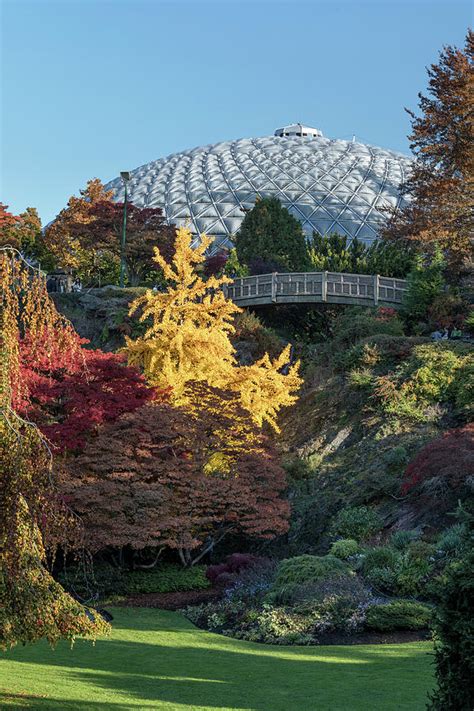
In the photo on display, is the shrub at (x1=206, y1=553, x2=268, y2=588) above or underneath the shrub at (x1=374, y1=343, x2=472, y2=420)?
underneath

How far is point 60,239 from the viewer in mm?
49469

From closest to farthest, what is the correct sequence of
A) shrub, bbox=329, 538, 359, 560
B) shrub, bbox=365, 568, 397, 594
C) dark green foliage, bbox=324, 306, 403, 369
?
1. shrub, bbox=365, 568, 397, 594
2. shrub, bbox=329, 538, 359, 560
3. dark green foliage, bbox=324, 306, 403, 369

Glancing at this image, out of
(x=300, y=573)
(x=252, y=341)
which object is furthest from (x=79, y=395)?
(x=252, y=341)

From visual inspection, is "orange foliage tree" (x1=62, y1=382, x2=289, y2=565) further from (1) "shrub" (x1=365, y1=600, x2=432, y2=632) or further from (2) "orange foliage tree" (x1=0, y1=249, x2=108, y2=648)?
(2) "orange foliage tree" (x1=0, y1=249, x2=108, y2=648)

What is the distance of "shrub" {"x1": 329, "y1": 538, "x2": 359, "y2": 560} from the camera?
68.3 feet

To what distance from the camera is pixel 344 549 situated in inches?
819

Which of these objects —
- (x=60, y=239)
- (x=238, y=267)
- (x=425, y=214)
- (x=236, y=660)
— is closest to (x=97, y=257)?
(x=60, y=239)

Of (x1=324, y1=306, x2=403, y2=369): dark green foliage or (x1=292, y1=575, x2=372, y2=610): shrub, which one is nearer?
(x1=292, y1=575, x2=372, y2=610): shrub

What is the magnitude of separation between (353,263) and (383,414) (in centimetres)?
1863

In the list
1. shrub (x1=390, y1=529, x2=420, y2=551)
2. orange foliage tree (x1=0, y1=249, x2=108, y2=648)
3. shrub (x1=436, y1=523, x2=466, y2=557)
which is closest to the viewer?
orange foliage tree (x1=0, y1=249, x2=108, y2=648)

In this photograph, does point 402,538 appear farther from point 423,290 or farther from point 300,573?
point 423,290

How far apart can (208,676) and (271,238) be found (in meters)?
34.1

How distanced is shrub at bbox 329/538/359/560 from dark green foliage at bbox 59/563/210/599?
10.6ft

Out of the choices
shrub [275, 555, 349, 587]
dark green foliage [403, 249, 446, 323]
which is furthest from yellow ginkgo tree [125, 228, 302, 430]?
dark green foliage [403, 249, 446, 323]
